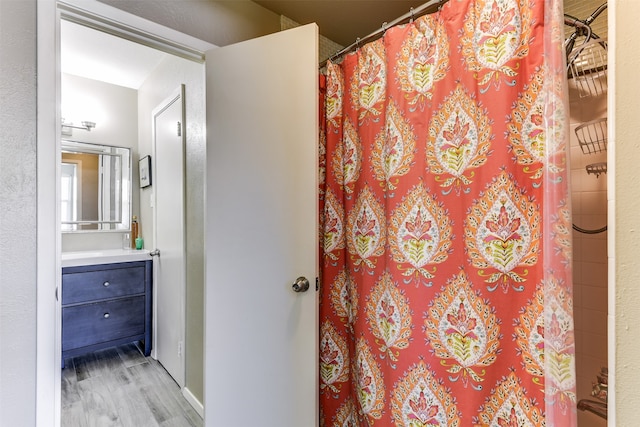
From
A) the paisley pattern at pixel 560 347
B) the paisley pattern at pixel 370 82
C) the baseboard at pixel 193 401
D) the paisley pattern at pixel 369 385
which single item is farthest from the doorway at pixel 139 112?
the paisley pattern at pixel 560 347

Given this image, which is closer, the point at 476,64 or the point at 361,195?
the point at 476,64

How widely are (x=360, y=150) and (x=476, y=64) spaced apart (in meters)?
0.53

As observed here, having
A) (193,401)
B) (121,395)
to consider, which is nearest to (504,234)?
(193,401)

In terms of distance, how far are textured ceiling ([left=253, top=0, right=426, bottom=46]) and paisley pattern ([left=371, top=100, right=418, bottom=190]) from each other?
0.87 meters

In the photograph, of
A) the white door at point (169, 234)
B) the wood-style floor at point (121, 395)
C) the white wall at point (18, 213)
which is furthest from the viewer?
the white door at point (169, 234)

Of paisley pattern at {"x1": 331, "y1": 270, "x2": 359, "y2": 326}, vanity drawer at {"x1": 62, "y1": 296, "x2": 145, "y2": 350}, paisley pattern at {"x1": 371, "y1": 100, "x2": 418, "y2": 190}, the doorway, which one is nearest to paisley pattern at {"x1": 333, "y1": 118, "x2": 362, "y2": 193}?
paisley pattern at {"x1": 371, "y1": 100, "x2": 418, "y2": 190}

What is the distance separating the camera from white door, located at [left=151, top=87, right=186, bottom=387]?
1940mm

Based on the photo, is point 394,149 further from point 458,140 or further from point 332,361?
point 332,361

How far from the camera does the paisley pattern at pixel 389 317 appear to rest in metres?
1.12

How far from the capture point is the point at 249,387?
4.21 ft

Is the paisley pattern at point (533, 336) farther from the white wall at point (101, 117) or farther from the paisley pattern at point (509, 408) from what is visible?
the white wall at point (101, 117)

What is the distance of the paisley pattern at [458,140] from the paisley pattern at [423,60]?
0.10 metres

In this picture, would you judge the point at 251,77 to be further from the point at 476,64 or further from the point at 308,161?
the point at 476,64

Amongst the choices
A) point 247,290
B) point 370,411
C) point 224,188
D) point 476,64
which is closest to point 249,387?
point 247,290
